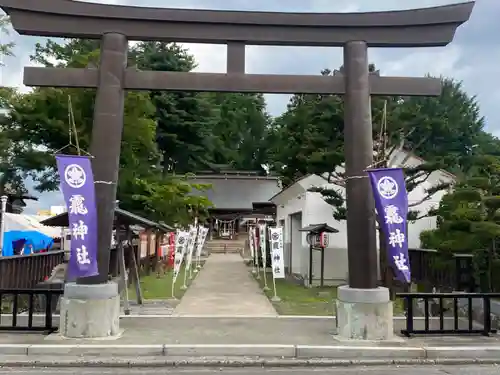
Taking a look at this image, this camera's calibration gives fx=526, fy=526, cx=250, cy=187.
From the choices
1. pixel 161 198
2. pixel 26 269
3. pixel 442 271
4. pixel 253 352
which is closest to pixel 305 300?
pixel 442 271

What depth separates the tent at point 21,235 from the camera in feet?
69.5

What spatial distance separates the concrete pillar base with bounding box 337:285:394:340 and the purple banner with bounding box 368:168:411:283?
592mm

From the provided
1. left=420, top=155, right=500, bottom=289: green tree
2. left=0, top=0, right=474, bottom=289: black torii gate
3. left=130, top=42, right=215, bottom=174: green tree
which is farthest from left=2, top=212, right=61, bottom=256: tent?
left=420, top=155, right=500, bottom=289: green tree

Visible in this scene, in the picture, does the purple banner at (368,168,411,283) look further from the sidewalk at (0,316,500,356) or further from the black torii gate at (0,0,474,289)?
the sidewalk at (0,316,500,356)

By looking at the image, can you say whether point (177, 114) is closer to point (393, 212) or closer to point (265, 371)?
point (393, 212)

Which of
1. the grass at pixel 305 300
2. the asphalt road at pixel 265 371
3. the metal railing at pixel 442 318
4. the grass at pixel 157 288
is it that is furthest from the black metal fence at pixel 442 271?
the grass at pixel 157 288

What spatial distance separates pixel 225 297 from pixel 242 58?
9.06 metres

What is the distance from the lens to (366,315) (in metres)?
9.51

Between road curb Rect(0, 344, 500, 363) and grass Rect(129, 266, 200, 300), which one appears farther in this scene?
grass Rect(129, 266, 200, 300)

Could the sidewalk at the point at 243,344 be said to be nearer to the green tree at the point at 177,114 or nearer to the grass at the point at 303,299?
the grass at the point at 303,299

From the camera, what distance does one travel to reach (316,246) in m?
19.2

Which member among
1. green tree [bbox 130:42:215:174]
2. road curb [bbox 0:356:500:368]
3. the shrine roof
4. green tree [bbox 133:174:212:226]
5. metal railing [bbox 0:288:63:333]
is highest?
green tree [bbox 130:42:215:174]

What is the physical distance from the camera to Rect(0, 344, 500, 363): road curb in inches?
337

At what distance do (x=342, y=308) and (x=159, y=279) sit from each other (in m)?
15.1
